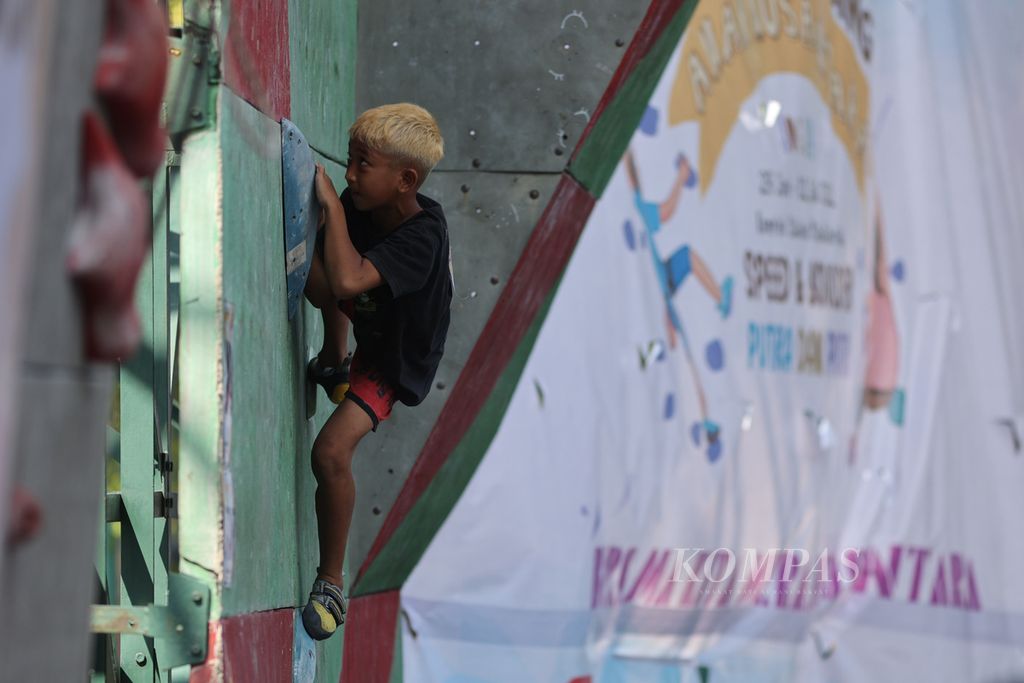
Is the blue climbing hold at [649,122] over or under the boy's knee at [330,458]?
over

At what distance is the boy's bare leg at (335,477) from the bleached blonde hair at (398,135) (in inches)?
24.1

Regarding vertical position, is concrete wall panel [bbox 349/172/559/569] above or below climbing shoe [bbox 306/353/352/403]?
above

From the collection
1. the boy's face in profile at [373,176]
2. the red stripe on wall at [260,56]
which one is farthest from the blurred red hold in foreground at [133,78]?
the boy's face in profile at [373,176]

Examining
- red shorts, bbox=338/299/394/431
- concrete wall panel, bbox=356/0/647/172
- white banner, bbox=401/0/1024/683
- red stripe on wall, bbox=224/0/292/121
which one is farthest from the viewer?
white banner, bbox=401/0/1024/683

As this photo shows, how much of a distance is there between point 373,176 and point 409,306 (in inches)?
13.5

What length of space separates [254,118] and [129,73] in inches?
63.4

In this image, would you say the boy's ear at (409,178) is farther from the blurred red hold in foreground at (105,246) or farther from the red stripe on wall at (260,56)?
the blurred red hold in foreground at (105,246)

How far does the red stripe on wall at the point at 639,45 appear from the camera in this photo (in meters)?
5.92

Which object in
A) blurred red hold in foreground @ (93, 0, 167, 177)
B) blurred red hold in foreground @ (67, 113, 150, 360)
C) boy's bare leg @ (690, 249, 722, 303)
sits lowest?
blurred red hold in foreground @ (67, 113, 150, 360)

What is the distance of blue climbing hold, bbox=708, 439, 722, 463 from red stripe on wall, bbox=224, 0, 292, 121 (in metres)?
3.49

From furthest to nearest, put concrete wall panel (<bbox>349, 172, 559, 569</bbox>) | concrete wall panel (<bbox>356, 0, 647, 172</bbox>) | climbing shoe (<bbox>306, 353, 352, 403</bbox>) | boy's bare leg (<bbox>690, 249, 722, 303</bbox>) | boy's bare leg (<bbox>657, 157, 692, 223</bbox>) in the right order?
boy's bare leg (<bbox>690, 249, 722, 303</bbox>)
boy's bare leg (<bbox>657, 157, 692, 223</bbox>)
concrete wall panel (<bbox>356, 0, 647, 172</bbox>)
concrete wall panel (<bbox>349, 172, 559, 569</bbox>)
climbing shoe (<bbox>306, 353, 352, 403</bbox>)

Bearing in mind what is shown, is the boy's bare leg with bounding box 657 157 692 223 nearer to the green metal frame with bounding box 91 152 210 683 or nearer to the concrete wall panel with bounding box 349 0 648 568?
the concrete wall panel with bounding box 349 0 648 568

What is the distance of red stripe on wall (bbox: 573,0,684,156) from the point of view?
592 cm

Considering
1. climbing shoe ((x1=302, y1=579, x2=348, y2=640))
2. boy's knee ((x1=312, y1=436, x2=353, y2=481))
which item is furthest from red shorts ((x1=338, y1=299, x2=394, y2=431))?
climbing shoe ((x1=302, y1=579, x2=348, y2=640))
